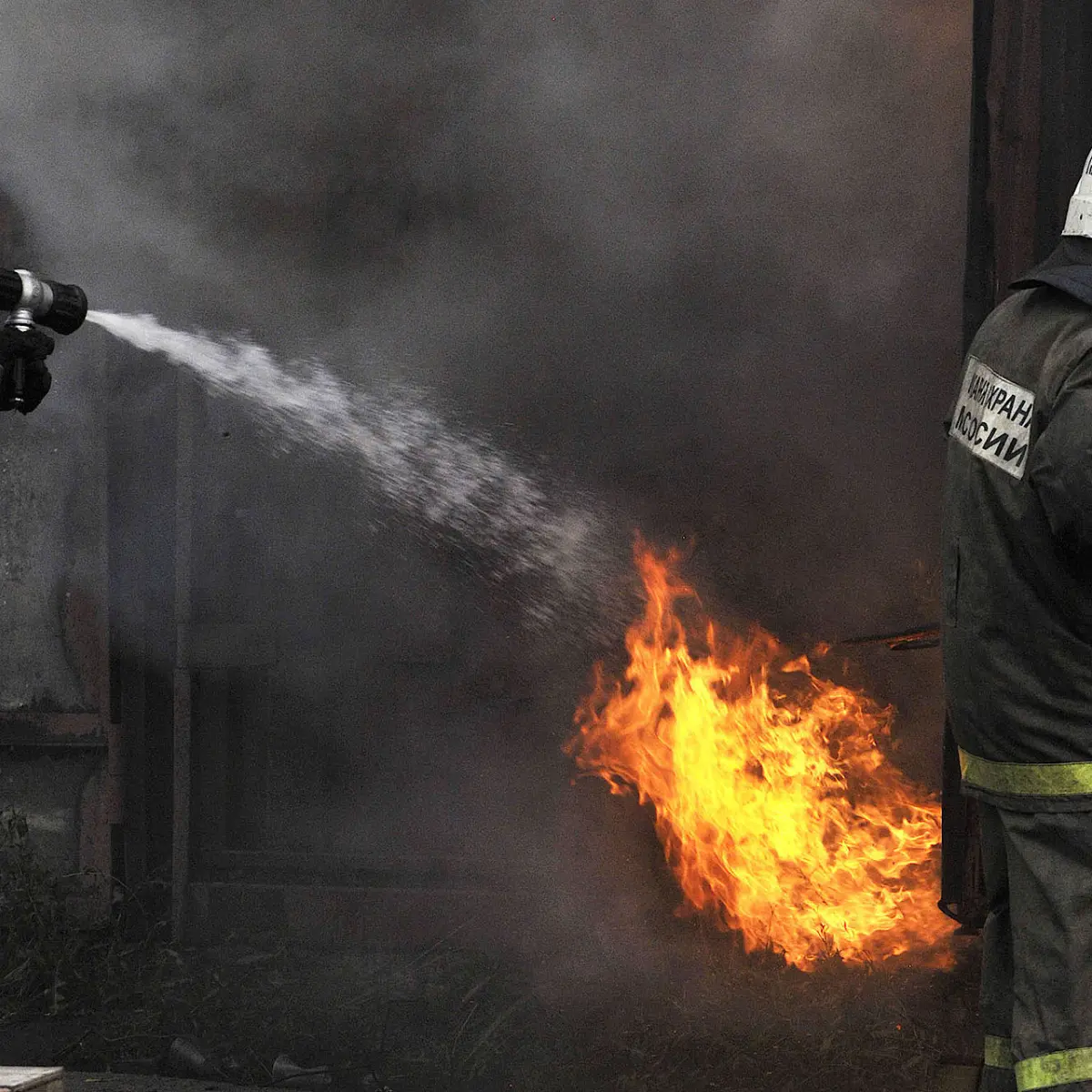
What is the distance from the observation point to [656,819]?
5.38 meters

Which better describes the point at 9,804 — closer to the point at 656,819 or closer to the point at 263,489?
the point at 263,489

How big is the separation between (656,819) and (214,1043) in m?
1.88

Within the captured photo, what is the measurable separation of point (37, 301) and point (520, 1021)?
308 cm

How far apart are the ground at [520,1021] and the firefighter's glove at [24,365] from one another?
8.55 ft

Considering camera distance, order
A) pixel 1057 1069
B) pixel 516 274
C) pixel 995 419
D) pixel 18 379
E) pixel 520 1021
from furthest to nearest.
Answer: pixel 516 274
pixel 520 1021
pixel 18 379
pixel 995 419
pixel 1057 1069

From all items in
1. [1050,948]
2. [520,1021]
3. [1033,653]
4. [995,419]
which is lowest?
[520,1021]

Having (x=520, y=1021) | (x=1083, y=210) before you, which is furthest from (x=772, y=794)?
(x=1083, y=210)

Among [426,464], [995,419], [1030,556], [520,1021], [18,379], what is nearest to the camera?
[1030,556]

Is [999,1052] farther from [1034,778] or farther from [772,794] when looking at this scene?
[772,794]

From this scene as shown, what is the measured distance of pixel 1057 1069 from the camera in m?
2.49

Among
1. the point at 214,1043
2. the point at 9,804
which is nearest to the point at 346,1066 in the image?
the point at 214,1043

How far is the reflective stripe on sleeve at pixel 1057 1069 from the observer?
248 centimetres

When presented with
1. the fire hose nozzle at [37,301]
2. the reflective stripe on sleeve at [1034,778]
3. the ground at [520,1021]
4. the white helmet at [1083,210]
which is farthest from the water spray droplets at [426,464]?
the white helmet at [1083,210]

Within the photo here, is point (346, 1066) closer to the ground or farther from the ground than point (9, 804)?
closer to the ground
